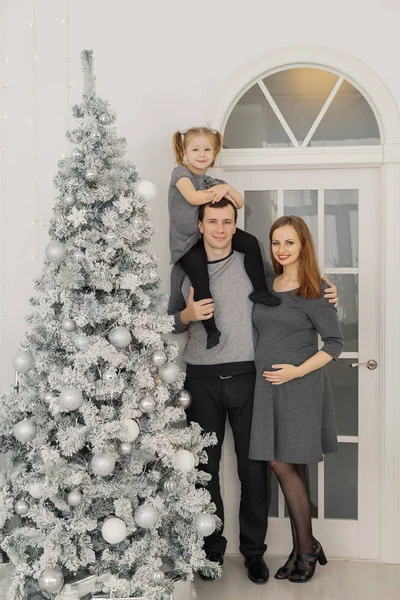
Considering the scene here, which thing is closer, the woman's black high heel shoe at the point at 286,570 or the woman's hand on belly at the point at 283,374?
the woman's hand on belly at the point at 283,374

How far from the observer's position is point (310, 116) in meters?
3.47

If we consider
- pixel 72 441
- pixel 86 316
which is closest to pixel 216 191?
pixel 86 316

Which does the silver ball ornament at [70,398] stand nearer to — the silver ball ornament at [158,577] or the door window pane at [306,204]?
the silver ball ornament at [158,577]

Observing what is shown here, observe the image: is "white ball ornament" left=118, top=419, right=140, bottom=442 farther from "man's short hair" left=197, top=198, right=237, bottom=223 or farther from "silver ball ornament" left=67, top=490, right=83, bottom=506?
"man's short hair" left=197, top=198, right=237, bottom=223

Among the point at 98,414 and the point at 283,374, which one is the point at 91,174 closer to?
the point at 98,414

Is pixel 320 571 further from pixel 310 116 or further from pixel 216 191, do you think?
pixel 310 116

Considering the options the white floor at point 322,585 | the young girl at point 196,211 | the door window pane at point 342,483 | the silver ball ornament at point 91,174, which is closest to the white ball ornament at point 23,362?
the silver ball ornament at point 91,174

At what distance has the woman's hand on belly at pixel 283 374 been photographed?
3111 mm

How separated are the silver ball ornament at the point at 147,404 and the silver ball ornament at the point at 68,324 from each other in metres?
0.38

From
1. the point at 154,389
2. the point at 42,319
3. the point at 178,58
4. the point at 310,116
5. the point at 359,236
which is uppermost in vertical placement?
the point at 178,58

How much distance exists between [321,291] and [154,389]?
91 centimetres

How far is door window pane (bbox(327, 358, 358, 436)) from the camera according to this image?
3.53 m

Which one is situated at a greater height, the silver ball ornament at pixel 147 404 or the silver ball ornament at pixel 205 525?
the silver ball ornament at pixel 147 404

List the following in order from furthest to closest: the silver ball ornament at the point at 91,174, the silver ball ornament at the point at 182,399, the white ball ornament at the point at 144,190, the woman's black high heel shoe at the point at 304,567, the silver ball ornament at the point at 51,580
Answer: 1. the woman's black high heel shoe at the point at 304,567
2. the silver ball ornament at the point at 182,399
3. the white ball ornament at the point at 144,190
4. the silver ball ornament at the point at 91,174
5. the silver ball ornament at the point at 51,580
